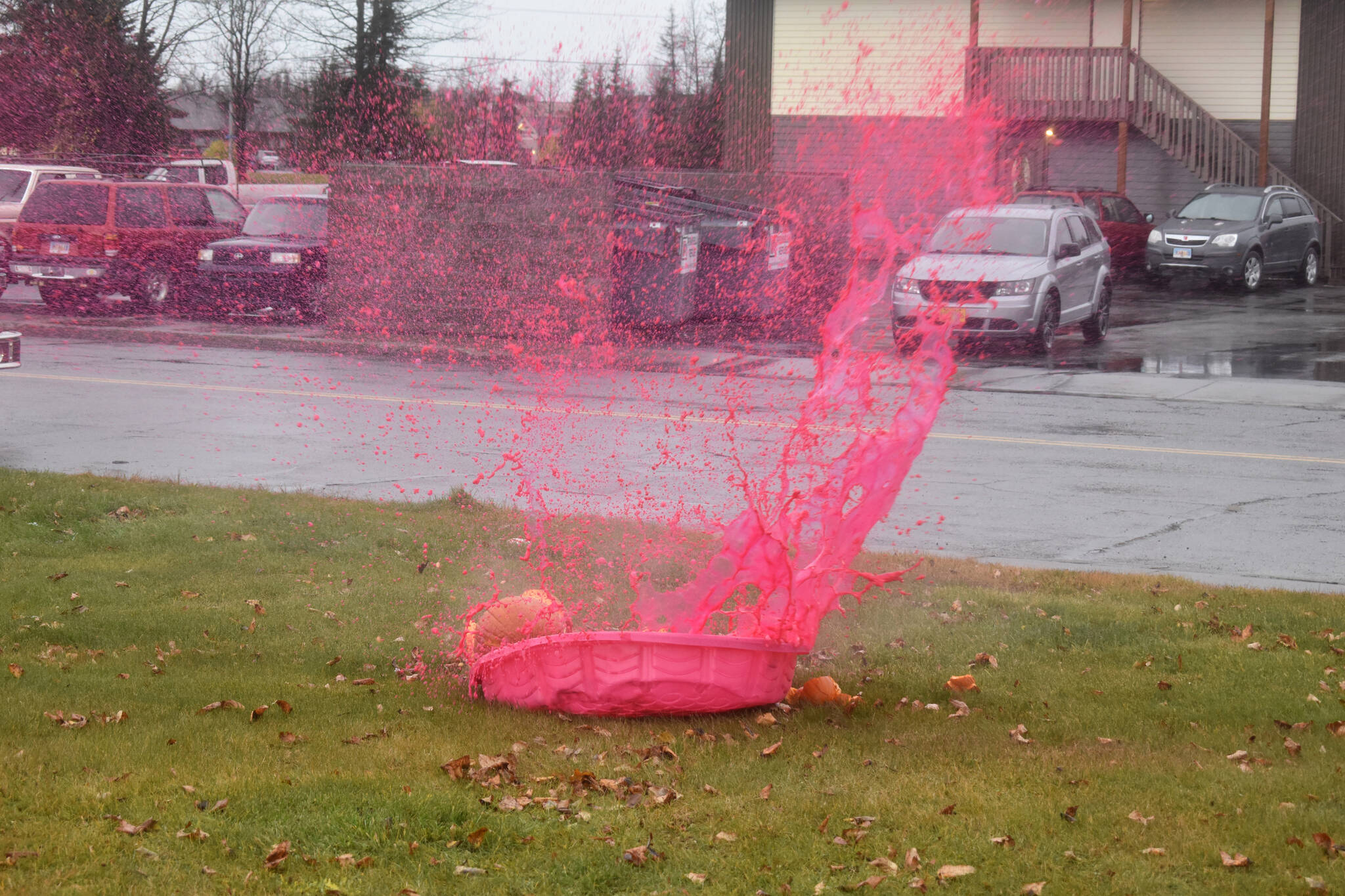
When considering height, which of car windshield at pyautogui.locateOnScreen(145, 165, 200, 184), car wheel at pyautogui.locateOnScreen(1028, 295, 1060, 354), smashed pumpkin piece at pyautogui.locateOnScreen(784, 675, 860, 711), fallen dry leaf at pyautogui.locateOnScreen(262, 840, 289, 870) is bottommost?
fallen dry leaf at pyautogui.locateOnScreen(262, 840, 289, 870)

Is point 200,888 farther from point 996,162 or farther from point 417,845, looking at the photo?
point 996,162

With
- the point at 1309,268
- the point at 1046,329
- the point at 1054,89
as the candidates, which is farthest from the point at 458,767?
the point at 1054,89

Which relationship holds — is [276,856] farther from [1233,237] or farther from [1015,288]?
[1233,237]

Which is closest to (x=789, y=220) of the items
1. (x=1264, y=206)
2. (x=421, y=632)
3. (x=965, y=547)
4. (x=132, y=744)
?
(x=1264, y=206)

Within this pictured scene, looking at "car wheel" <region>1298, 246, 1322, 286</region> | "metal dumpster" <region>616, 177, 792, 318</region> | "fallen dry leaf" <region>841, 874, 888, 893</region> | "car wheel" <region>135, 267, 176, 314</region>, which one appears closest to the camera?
"fallen dry leaf" <region>841, 874, 888, 893</region>

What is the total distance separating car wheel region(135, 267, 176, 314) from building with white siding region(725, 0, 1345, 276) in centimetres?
1389

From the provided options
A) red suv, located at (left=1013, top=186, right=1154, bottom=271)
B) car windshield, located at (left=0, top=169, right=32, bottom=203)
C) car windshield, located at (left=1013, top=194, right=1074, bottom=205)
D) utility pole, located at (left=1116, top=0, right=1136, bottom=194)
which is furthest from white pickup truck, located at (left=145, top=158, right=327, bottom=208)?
utility pole, located at (left=1116, top=0, right=1136, bottom=194)

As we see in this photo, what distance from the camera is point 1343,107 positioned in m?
29.9

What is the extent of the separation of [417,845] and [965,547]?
4.91m

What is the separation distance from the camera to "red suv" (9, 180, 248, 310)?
A: 21766mm

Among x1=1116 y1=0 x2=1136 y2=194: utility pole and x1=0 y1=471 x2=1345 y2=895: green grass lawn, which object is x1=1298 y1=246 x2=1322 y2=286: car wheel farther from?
x1=0 y1=471 x2=1345 y2=895: green grass lawn

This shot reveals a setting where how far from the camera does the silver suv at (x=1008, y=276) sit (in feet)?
57.7

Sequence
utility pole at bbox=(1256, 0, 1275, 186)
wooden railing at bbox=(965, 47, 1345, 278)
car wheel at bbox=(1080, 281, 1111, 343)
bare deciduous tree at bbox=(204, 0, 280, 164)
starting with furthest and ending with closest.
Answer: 1. bare deciduous tree at bbox=(204, 0, 280, 164)
2. wooden railing at bbox=(965, 47, 1345, 278)
3. utility pole at bbox=(1256, 0, 1275, 186)
4. car wheel at bbox=(1080, 281, 1111, 343)

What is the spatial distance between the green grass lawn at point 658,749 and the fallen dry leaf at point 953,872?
0.02 metres
